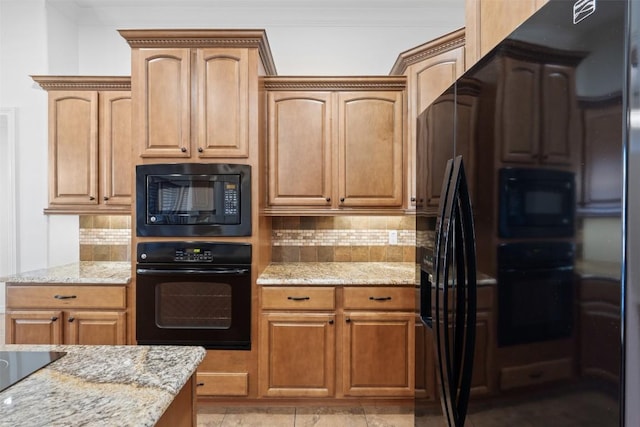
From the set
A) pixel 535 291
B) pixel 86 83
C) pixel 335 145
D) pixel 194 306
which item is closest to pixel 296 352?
pixel 194 306

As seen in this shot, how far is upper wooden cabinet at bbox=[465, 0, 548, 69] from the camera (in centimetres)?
103

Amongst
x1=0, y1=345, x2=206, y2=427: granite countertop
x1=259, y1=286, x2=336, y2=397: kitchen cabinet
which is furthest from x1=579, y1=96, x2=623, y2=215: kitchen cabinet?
x1=259, y1=286, x2=336, y2=397: kitchen cabinet

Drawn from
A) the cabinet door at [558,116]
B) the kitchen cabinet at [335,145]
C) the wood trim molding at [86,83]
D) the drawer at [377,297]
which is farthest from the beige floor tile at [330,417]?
the wood trim molding at [86,83]

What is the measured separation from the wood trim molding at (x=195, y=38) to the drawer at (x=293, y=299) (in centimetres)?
160

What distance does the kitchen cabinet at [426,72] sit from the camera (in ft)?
7.91

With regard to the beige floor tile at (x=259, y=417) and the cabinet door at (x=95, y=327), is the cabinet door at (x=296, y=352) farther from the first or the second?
the cabinet door at (x=95, y=327)

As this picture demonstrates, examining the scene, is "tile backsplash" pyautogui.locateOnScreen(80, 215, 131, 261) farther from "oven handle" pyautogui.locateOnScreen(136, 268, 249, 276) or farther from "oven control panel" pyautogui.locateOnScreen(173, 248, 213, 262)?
"oven control panel" pyautogui.locateOnScreen(173, 248, 213, 262)

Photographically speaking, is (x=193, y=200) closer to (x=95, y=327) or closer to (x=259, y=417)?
(x=95, y=327)

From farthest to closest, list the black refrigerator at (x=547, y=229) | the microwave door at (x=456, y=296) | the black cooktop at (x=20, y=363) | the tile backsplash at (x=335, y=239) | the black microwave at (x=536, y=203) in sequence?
the tile backsplash at (x=335, y=239) → the microwave door at (x=456, y=296) → the black cooktop at (x=20, y=363) → the black microwave at (x=536, y=203) → the black refrigerator at (x=547, y=229)

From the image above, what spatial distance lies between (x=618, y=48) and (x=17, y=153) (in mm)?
4015

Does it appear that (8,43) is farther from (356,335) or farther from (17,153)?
(356,335)

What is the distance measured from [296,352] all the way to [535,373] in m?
1.89

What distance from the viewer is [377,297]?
246cm

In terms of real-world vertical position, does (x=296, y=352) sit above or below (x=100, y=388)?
below
